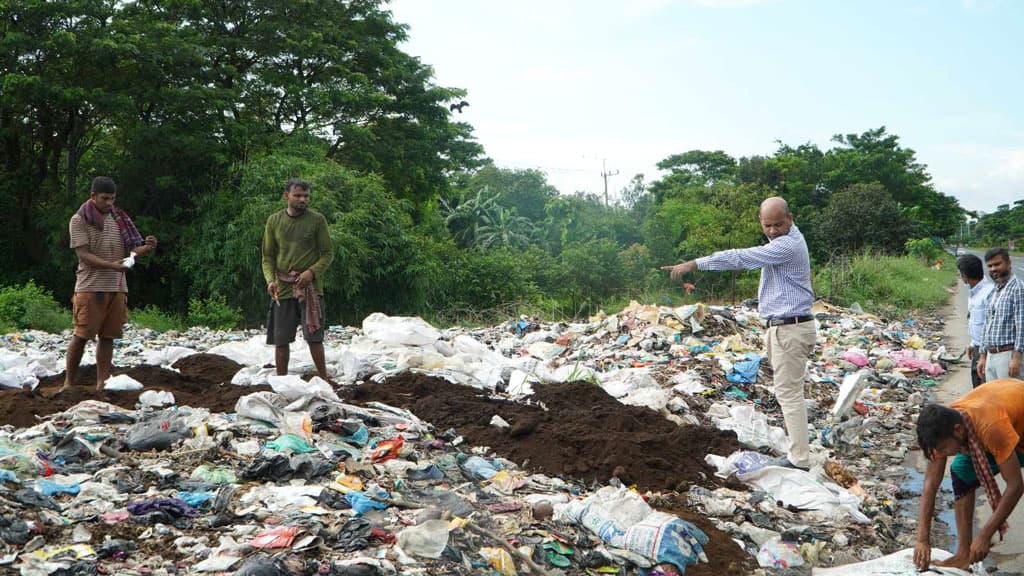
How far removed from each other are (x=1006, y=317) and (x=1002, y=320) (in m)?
0.03

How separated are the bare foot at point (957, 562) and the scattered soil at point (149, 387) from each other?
3951 millimetres

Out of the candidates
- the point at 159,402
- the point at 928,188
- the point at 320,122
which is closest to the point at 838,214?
the point at 320,122

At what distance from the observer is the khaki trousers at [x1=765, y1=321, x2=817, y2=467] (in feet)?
15.2

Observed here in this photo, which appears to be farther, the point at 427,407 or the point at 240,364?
the point at 240,364

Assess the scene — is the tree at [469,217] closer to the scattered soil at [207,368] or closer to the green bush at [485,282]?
the green bush at [485,282]

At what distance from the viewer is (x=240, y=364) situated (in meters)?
7.10

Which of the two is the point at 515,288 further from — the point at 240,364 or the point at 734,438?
the point at 734,438

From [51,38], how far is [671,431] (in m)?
16.1

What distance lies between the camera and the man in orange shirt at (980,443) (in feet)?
9.59

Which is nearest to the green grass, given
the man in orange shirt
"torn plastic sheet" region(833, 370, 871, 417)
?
"torn plastic sheet" region(833, 370, 871, 417)

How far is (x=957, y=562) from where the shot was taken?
3230 millimetres


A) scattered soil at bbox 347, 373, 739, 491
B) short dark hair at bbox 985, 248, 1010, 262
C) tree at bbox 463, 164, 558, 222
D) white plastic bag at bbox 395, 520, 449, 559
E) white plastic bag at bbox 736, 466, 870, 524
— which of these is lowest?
white plastic bag at bbox 736, 466, 870, 524

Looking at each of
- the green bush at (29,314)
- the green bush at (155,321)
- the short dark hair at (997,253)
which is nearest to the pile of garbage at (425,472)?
the short dark hair at (997,253)

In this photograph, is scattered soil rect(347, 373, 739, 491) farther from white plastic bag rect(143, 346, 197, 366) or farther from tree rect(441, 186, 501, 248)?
tree rect(441, 186, 501, 248)
